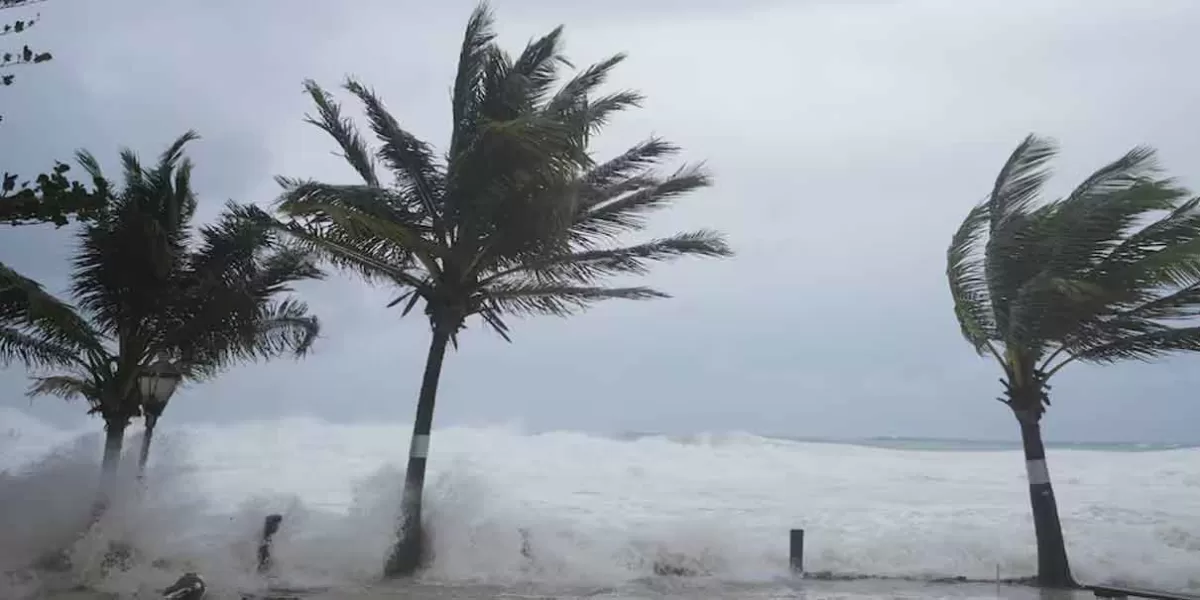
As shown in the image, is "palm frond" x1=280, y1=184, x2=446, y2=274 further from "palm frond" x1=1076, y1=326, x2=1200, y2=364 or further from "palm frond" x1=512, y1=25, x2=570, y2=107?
"palm frond" x1=1076, y1=326, x2=1200, y2=364

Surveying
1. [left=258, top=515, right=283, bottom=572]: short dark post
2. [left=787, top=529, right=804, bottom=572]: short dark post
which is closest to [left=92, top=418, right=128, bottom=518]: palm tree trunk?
[left=258, top=515, right=283, bottom=572]: short dark post

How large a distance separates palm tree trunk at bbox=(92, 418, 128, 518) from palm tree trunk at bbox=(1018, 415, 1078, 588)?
12609mm

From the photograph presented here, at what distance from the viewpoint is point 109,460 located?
46.1 feet

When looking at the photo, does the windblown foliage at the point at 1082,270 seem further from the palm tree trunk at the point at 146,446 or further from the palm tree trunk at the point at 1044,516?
the palm tree trunk at the point at 146,446

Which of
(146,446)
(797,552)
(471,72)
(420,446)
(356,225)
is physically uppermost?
(471,72)

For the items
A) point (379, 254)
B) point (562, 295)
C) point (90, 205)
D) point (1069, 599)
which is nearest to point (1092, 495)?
point (1069, 599)

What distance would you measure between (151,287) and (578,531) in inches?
343

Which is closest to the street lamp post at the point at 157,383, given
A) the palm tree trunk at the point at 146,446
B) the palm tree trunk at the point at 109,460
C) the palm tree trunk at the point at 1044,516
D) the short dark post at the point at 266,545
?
the palm tree trunk at the point at 146,446

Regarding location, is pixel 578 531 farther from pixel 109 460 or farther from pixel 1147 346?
pixel 1147 346

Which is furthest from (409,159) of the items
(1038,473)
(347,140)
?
(1038,473)

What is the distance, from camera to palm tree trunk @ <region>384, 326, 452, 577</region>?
13094mm

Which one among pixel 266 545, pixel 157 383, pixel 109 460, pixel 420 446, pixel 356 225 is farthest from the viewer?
pixel 109 460

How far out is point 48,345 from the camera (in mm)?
14078

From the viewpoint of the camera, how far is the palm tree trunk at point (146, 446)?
44.7 ft
